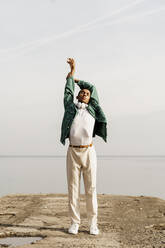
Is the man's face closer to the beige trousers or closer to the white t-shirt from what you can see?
the white t-shirt

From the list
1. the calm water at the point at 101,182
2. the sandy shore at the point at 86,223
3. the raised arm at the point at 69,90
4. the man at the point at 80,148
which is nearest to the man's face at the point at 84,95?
the man at the point at 80,148

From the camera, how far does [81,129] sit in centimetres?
485

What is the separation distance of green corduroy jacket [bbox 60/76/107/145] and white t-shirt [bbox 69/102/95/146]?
0.24ft

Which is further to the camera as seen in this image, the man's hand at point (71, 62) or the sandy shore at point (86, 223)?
the man's hand at point (71, 62)

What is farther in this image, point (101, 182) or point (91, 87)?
point (101, 182)

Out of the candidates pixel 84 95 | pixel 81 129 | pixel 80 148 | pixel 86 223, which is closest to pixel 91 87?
pixel 84 95

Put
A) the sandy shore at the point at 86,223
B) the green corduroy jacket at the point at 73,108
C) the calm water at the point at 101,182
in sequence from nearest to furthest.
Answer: the sandy shore at the point at 86,223 < the green corduroy jacket at the point at 73,108 < the calm water at the point at 101,182

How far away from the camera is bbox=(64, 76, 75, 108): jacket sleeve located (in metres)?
5.03

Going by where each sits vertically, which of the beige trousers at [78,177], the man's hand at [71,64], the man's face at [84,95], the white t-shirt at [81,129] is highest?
the man's hand at [71,64]

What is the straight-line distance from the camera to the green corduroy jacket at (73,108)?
494cm

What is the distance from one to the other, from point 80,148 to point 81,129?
28 centimetres

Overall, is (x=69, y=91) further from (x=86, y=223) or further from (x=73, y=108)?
(x=86, y=223)

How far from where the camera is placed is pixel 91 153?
489 centimetres

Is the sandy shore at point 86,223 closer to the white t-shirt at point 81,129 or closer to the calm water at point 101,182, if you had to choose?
the white t-shirt at point 81,129
